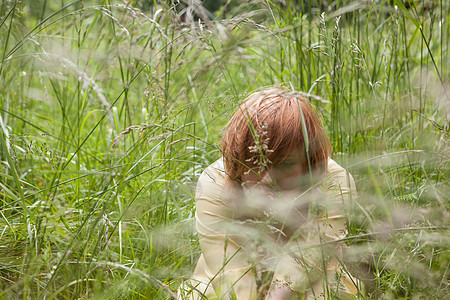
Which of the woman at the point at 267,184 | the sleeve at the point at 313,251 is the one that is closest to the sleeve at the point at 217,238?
the woman at the point at 267,184

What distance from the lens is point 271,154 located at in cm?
130

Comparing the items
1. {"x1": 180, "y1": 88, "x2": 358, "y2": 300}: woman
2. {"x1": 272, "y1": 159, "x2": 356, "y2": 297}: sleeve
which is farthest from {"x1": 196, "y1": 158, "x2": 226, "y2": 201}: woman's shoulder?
{"x1": 272, "y1": 159, "x2": 356, "y2": 297}: sleeve

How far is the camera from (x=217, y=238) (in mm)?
1376

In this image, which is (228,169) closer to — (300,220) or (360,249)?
(300,220)

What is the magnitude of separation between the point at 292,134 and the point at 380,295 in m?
0.51

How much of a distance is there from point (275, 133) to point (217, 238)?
0.38m

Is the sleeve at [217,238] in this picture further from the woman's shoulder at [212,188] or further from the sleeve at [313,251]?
the sleeve at [313,251]

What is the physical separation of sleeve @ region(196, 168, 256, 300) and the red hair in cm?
11

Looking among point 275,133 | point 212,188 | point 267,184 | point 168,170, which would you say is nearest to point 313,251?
point 267,184

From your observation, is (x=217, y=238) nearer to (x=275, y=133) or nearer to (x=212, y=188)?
(x=212, y=188)

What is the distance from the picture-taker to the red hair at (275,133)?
1291 millimetres

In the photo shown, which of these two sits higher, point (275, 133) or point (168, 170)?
point (275, 133)

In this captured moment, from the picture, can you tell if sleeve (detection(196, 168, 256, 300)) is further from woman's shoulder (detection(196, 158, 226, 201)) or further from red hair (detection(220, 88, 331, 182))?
red hair (detection(220, 88, 331, 182))

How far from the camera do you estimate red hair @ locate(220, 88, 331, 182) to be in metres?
1.29
